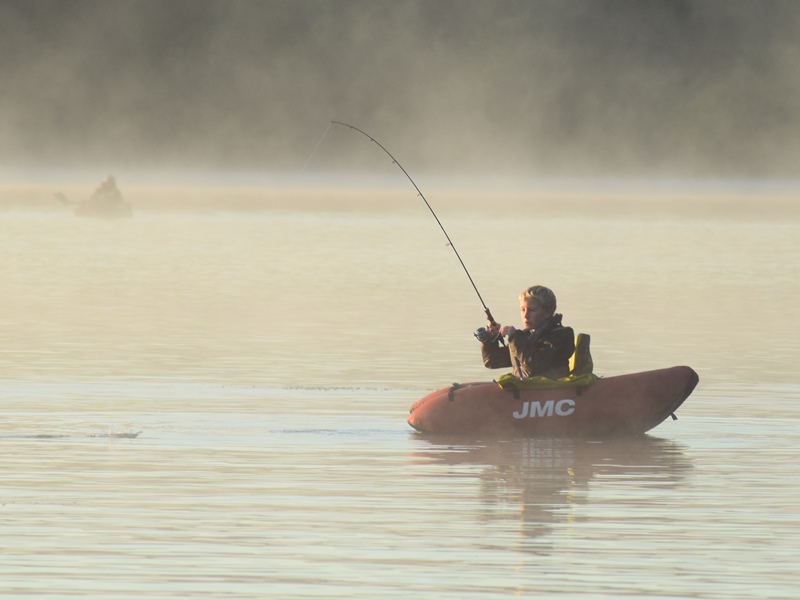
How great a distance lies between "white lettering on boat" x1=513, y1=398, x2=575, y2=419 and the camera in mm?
12586

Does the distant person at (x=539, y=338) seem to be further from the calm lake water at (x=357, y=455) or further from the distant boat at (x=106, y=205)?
the distant boat at (x=106, y=205)

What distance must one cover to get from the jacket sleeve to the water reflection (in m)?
0.60

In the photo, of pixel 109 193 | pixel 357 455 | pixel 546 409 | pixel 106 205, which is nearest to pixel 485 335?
pixel 546 409

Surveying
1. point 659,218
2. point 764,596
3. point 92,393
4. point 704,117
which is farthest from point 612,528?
point 704,117

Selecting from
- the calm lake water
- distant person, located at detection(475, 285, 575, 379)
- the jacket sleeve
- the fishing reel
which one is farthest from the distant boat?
distant person, located at detection(475, 285, 575, 379)

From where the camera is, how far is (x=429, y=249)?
40.0 metres

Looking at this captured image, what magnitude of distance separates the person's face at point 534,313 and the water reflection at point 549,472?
74 centimetres

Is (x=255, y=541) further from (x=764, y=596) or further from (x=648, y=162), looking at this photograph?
(x=648, y=162)

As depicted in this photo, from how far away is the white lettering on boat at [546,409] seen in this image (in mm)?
12586

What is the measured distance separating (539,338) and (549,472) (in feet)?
5.27

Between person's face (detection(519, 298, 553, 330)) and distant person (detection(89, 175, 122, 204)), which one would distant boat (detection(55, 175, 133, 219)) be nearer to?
distant person (detection(89, 175, 122, 204))

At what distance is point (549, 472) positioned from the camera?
1120 cm

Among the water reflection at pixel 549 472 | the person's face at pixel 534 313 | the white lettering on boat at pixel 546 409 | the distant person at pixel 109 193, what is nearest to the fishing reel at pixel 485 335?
the person's face at pixel 534 313

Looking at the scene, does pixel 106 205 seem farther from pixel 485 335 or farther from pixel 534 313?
pixel 534 313
